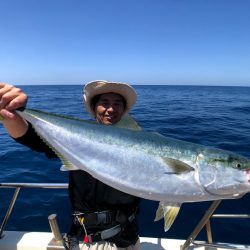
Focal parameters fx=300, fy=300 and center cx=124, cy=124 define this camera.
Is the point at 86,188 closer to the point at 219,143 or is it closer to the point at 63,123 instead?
the point at 63,123

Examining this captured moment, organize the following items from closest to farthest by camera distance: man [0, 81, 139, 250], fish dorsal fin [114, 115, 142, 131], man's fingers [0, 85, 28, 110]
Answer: man's fingers [0, 85, 28, 110] < fish dorsal fin [114, 115, 142, 131] < man [0, 81, 139, 250]

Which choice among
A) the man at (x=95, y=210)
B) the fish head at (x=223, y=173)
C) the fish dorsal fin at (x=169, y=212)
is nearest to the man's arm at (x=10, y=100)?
the man at (x=95, y=210)

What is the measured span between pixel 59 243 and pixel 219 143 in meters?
11.0

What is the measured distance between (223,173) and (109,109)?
1592 millimetres

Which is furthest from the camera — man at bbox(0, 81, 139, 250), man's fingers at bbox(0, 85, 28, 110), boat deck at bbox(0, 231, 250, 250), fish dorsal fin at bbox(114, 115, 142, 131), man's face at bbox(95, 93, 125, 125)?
boat deck at bbox(0, 231, 250, 250)

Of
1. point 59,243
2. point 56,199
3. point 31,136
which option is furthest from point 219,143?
point 31,136

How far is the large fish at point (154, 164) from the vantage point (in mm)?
2609

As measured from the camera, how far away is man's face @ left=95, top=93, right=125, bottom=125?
12.0ft

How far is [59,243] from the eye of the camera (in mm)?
4668

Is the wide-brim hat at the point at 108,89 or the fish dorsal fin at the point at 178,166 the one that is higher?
the wide-brim hat at the point at 108,89

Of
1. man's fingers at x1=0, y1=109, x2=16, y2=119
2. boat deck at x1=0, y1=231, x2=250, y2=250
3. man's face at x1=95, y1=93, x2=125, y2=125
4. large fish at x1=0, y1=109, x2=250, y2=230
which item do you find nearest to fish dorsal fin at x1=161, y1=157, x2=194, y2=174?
large fish at x1=0, y1=109, x2=250, y2=230

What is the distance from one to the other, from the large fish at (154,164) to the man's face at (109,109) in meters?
0.61

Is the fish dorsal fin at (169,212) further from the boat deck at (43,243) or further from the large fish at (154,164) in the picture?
the boat deck at (43,243)

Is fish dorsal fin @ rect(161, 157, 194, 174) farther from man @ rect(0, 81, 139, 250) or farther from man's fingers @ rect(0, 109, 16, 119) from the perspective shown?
man's fingers @ rect(0, 109, 16, 119)
